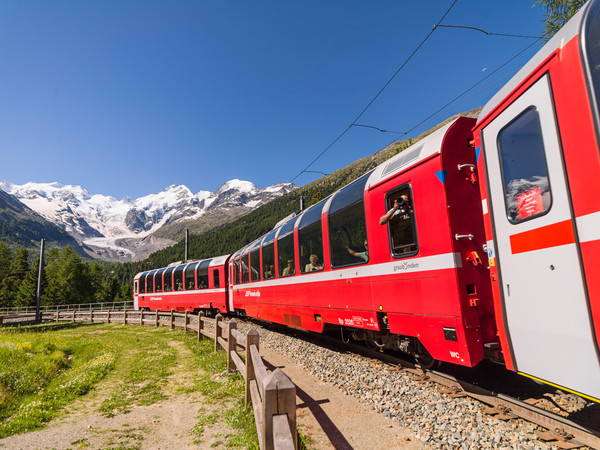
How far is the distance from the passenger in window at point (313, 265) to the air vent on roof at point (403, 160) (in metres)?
3.27

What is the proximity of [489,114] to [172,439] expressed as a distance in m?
6.28

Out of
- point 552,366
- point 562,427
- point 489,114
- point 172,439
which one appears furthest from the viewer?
point 172,439

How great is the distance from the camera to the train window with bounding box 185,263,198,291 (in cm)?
2352

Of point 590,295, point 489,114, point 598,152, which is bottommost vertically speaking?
point 590,295

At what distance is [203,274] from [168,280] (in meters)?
5.63

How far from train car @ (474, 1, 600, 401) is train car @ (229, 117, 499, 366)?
24.8 inches

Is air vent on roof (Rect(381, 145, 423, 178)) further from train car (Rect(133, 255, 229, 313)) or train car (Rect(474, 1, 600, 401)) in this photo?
train car (Rect(133, 255, 229, 313))

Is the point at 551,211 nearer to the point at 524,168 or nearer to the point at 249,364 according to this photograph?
the point at 524,168

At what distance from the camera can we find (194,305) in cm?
2333

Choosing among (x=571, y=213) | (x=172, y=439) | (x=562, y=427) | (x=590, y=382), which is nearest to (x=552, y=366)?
(x=590, y=382)

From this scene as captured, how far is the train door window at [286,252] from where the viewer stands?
10.7m

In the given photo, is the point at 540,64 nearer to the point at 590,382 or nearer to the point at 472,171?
the point at 472,171

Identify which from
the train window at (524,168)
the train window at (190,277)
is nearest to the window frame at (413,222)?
the train window at (524,168)

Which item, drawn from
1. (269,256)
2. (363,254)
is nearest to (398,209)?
(363,254)
